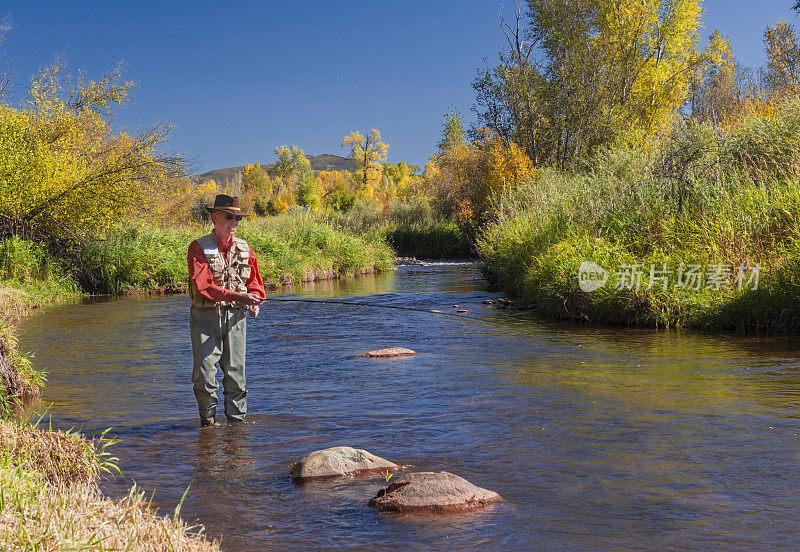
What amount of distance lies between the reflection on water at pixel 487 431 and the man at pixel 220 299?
1.53 ft

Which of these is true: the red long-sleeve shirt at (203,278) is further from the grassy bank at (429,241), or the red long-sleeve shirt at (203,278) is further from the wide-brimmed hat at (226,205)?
the grassy bank at (429,241)

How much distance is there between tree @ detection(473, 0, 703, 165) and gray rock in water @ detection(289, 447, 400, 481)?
34.4 m

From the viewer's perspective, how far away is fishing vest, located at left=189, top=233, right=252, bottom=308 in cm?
603

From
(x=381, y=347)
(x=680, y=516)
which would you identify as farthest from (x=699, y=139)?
(x=680, y=516)

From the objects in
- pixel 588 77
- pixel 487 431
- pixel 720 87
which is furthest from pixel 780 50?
pixel 487 431

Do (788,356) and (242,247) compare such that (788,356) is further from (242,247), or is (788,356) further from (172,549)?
(172,549)

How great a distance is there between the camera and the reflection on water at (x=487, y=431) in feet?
13.5

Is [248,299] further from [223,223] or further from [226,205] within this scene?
[226,205]

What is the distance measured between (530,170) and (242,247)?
3208cm

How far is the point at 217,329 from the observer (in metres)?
6.19

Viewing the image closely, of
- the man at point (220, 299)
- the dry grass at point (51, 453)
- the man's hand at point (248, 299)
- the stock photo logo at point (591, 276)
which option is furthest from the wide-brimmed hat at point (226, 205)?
the stock photo logo at point (591, 276)

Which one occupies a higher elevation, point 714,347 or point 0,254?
point 0,254

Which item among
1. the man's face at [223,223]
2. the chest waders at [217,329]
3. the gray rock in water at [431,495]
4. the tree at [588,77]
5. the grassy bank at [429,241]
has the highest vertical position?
the tree at [588,77]

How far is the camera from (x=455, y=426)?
A: 6.32m
